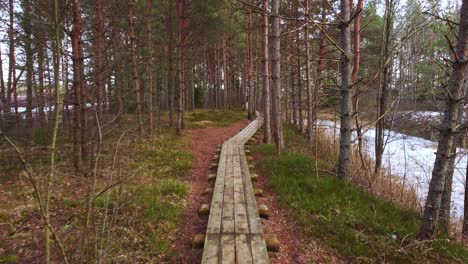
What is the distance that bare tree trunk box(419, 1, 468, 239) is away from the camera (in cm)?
271

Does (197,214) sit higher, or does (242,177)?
(242,177)

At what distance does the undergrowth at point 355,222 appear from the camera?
9.73ft

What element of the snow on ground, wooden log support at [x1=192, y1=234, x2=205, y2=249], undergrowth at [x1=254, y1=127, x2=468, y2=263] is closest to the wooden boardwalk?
wooden log support at [x1=192, y1=234, x2=205, y2=249]

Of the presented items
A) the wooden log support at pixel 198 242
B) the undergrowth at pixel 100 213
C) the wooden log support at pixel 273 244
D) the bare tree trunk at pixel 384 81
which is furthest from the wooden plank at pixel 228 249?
the bare tree trunk at pixel 384 81

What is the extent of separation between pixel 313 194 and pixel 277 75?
3999 millimetres

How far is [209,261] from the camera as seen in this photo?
2666 mm

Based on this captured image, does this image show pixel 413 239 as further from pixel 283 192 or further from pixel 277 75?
pixel 277 75

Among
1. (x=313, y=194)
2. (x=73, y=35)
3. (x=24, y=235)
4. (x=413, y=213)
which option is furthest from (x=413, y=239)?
(x=73, y=35)

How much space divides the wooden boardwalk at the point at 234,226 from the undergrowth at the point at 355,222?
78 cm

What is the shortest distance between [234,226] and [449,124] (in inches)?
111

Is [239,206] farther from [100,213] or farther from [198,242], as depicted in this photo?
[100,213]

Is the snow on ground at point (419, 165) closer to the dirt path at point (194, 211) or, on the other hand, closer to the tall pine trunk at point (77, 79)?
the dirt path at point (194, 211)

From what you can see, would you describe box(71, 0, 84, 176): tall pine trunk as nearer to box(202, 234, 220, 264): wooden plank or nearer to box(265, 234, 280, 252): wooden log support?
box(202, 234, 220, 264): wooden plank

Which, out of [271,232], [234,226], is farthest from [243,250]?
[271,232]
